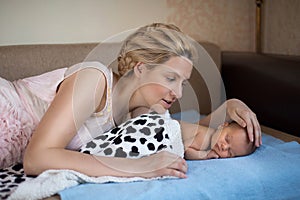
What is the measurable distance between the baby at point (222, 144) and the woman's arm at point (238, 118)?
0.02 m

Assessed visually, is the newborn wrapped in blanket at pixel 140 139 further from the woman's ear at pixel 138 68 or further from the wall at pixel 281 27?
the wall at pixel 281 27

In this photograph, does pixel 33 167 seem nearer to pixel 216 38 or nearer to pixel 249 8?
pixel 216 38

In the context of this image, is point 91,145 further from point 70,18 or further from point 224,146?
point 70,18

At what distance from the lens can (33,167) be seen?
1134 mm

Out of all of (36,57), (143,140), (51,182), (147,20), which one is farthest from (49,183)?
(147,20)

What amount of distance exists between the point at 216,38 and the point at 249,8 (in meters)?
0.28

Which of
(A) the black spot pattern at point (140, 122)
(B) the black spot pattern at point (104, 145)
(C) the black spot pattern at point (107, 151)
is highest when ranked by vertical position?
(A) the black spot pattern at point (140, 122)

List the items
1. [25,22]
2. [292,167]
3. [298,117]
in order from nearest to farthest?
[292,167] < [298,117] < [25,22]

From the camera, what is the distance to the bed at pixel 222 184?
103 cm

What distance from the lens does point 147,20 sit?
215cm

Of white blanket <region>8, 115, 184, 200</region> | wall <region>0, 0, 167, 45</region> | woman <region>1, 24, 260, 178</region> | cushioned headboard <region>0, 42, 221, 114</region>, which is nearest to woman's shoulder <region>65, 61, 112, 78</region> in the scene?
woman <region>1, 24, 260, 178</region>

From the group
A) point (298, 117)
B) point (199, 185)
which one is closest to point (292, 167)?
point (199, 185)

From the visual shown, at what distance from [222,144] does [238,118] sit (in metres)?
0.11

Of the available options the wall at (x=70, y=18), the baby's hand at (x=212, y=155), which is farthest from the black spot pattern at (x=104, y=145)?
the wall at (x=70, y=18)
